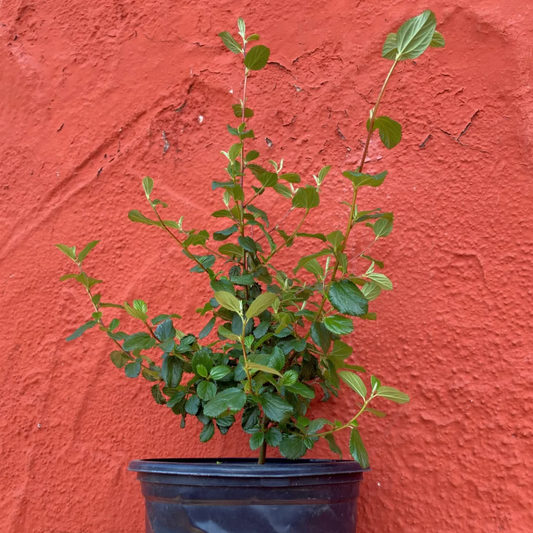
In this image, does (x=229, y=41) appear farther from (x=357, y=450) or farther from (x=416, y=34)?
(x=357, y=450)

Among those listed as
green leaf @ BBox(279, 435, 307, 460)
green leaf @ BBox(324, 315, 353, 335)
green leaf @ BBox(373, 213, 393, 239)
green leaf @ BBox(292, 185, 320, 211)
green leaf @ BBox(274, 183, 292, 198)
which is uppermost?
green leaf @ BBox(292, 185, 320, 211)

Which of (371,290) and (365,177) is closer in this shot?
(365,177)

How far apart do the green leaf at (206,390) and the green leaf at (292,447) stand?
0.13 metres

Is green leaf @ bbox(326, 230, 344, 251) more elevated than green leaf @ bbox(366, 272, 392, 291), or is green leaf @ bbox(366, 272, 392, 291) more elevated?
green leaf @ bbox(326, 230, 344, 251)

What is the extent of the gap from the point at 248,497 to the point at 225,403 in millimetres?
129

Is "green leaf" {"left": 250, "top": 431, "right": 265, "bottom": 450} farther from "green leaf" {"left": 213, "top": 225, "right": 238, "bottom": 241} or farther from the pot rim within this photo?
"green leaf" {"left": 213, "top": 225, "right": 238, "bottom": 241}

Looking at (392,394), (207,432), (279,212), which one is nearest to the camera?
(392,394)

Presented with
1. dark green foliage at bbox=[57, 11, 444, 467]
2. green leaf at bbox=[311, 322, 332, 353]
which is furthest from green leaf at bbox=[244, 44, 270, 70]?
green leaf at bbox=[311, 322, 332, 353]

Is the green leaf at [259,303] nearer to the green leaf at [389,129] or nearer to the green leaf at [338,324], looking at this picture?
the green leaf at [338,324]

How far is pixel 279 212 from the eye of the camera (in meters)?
1.22

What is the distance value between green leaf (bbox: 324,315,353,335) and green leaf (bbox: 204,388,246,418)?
147 millimetres

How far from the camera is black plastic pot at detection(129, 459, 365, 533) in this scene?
771 millimetres

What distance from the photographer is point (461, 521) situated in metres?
0.94

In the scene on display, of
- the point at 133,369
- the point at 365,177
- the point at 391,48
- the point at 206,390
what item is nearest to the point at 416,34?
the point at 391,48
